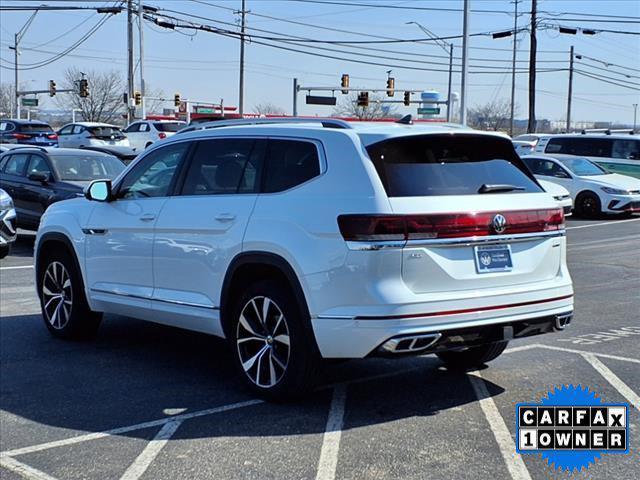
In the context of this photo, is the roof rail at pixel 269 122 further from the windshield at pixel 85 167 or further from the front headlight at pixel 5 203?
the windshield at pixel 85 167

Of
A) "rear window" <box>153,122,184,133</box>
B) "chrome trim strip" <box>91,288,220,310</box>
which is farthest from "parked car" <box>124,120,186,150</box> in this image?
"chrome trim strip" <box>91,288,220,310</box>

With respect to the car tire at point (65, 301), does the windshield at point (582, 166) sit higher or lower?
higher

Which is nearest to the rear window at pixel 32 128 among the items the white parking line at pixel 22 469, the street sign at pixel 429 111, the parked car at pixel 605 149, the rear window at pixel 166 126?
the rear window at pixel 166 126

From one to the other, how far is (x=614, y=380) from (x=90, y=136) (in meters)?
29.8

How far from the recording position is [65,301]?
25.2 ft

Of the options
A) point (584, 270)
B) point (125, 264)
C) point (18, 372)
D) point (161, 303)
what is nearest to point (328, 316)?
point (161, 303)

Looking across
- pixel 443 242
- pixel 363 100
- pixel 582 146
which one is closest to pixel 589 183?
pixel 582 146

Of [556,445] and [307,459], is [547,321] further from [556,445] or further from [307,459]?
[307,459]

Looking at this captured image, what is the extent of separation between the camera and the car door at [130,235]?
6.62m

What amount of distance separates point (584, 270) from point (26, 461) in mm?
9212

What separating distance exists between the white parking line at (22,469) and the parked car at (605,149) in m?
21.9

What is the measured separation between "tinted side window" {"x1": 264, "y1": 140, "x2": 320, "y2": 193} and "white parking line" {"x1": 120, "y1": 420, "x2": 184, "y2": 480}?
1686mm

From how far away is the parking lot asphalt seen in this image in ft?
14.8

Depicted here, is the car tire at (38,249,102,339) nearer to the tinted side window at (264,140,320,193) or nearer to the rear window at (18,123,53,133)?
the tinted side window at (264,140,320,193)
